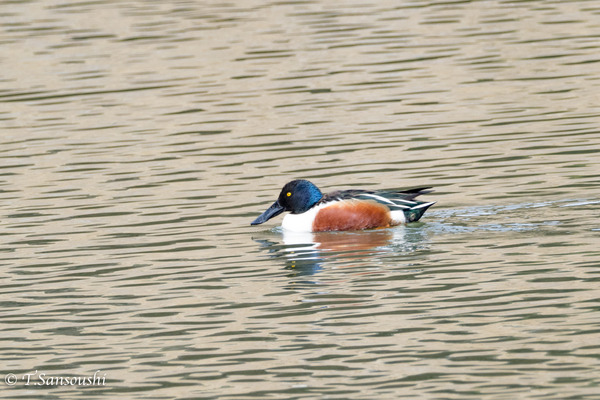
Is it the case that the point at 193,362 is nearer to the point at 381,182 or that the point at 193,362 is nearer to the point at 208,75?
the point at 381,182

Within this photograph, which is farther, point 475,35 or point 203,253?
point 475,35

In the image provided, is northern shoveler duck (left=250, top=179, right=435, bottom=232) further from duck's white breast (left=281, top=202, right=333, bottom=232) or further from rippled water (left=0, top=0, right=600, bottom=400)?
rippled water (left=0, top=0, right=600, bottom=400)

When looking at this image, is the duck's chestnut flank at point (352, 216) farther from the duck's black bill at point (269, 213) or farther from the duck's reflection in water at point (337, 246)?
the duck's black bill at point (269, 213)

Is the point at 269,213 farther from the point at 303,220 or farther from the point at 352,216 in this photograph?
the point at 352,216

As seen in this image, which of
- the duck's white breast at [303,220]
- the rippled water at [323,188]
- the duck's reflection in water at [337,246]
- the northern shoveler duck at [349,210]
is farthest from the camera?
the duck's white breast at [303,220]

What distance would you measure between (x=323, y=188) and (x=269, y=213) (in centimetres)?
176

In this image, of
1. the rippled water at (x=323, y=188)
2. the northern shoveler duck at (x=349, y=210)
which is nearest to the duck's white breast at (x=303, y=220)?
the northern shoveler duck at (x=349, y=210)

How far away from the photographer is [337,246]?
13.1 metres

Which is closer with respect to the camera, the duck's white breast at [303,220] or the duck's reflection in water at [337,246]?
the duck's reflection in water at [337,246]

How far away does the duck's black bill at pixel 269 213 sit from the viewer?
46.0ft

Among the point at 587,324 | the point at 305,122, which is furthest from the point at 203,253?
the point at 305,122

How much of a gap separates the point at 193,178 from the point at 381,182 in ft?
7.86

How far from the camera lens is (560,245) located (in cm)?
1200

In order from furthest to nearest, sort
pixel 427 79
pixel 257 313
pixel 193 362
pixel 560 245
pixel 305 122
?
pixel 427 79, pixel 305 122, pixel 560 245, pixel 257 313, pixel 193 362
